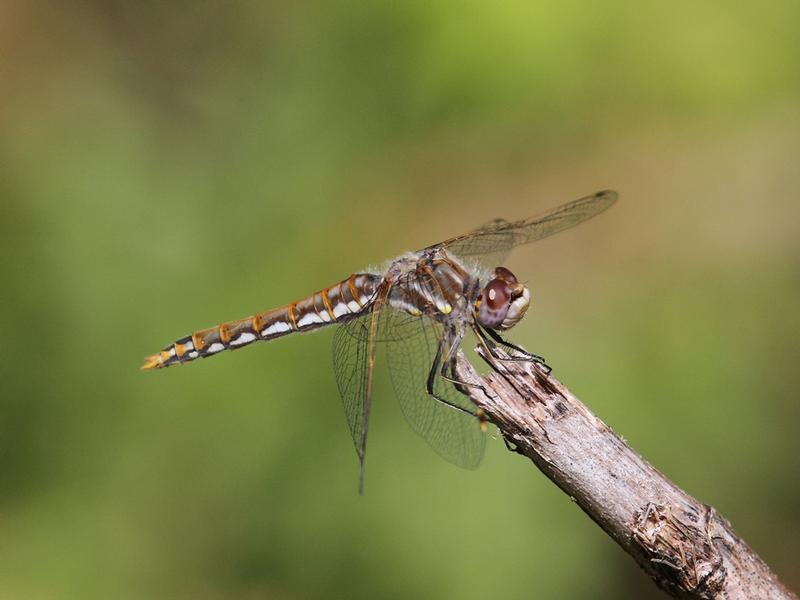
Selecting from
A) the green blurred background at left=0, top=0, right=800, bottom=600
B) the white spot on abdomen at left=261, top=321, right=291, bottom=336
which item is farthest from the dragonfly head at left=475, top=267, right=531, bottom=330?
the white spot on abdomen at left=261, top=321, right=291, bottom=336

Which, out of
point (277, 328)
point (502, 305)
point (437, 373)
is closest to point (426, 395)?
point (437, 373)

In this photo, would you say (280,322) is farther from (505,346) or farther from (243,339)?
(505,346)

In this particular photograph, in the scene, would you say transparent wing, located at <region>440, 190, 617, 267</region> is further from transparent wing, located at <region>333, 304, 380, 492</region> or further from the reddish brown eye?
transparent wing, located at <region>333, 304, 380, 492</region>

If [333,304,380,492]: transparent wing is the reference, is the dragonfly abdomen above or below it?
above

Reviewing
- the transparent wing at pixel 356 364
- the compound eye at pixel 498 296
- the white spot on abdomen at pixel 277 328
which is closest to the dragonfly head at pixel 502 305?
the compound eye at pixel 498 296

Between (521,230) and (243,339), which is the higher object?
(243,339)

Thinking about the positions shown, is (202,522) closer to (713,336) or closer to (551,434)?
(551,434)

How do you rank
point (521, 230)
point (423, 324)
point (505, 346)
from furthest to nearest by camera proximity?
point (521, 230) → point (423, 324) → point (505, 346)
